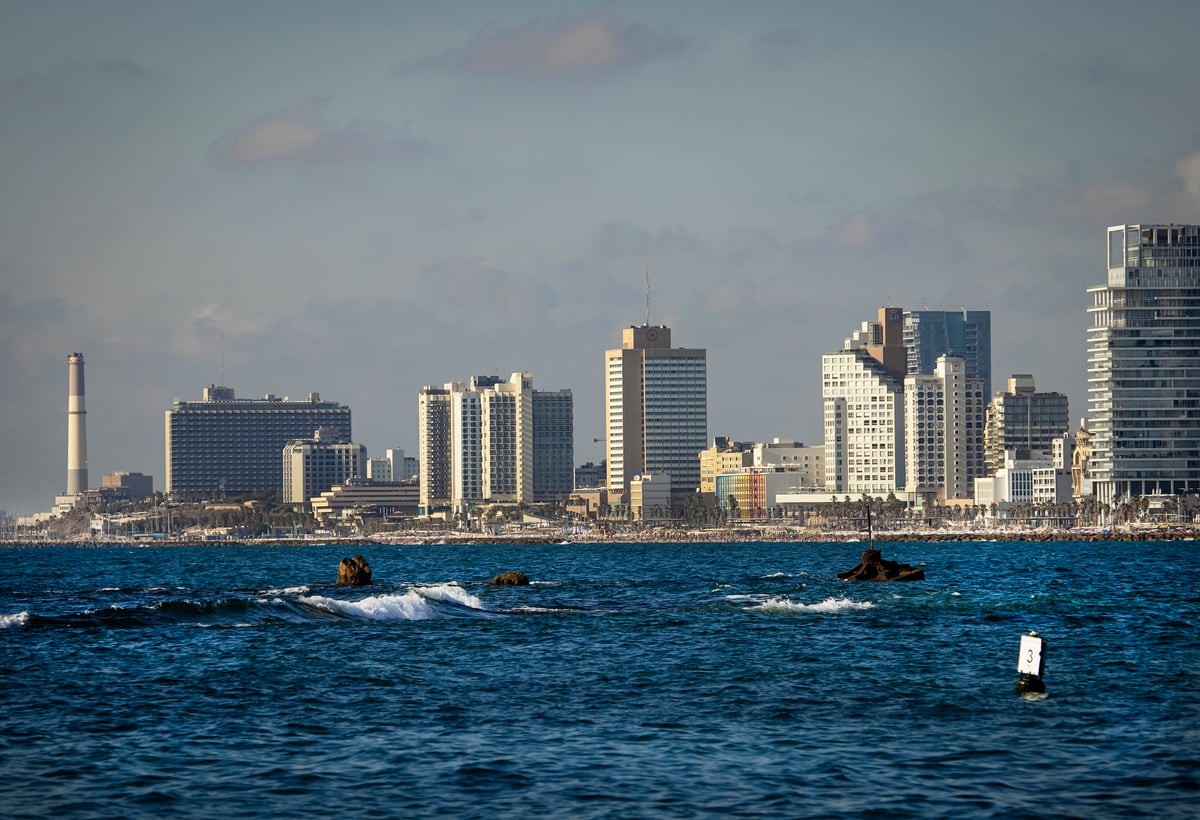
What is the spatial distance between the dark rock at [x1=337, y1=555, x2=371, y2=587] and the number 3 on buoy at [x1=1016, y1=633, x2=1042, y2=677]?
75204 millimetres

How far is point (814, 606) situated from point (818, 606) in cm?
21

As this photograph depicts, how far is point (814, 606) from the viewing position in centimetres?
8400

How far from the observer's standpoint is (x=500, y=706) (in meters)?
46.6

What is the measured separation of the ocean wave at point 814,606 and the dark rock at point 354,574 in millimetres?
39261

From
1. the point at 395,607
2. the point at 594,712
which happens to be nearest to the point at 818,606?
the point at 395,607

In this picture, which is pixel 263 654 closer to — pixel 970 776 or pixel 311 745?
pixel 311 745

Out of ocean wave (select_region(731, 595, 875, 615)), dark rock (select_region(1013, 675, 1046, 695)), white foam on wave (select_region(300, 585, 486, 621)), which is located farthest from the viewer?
ocean wave (select_region(731, 595, 875, 615))

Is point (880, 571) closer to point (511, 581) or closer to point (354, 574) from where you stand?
point (511, 581)

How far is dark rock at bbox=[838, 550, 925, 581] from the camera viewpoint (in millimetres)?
115562

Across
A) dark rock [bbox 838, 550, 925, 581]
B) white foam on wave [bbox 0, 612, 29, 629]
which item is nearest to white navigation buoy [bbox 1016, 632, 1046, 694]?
white foam on wave [bbox 0, 612, 29, 629]

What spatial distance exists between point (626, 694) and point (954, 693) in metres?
9.83

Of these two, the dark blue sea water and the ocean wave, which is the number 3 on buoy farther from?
the ocean wave

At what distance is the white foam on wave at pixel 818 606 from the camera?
8188 centimetres

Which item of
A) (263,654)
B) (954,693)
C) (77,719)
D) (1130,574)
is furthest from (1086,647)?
(1130,574)
